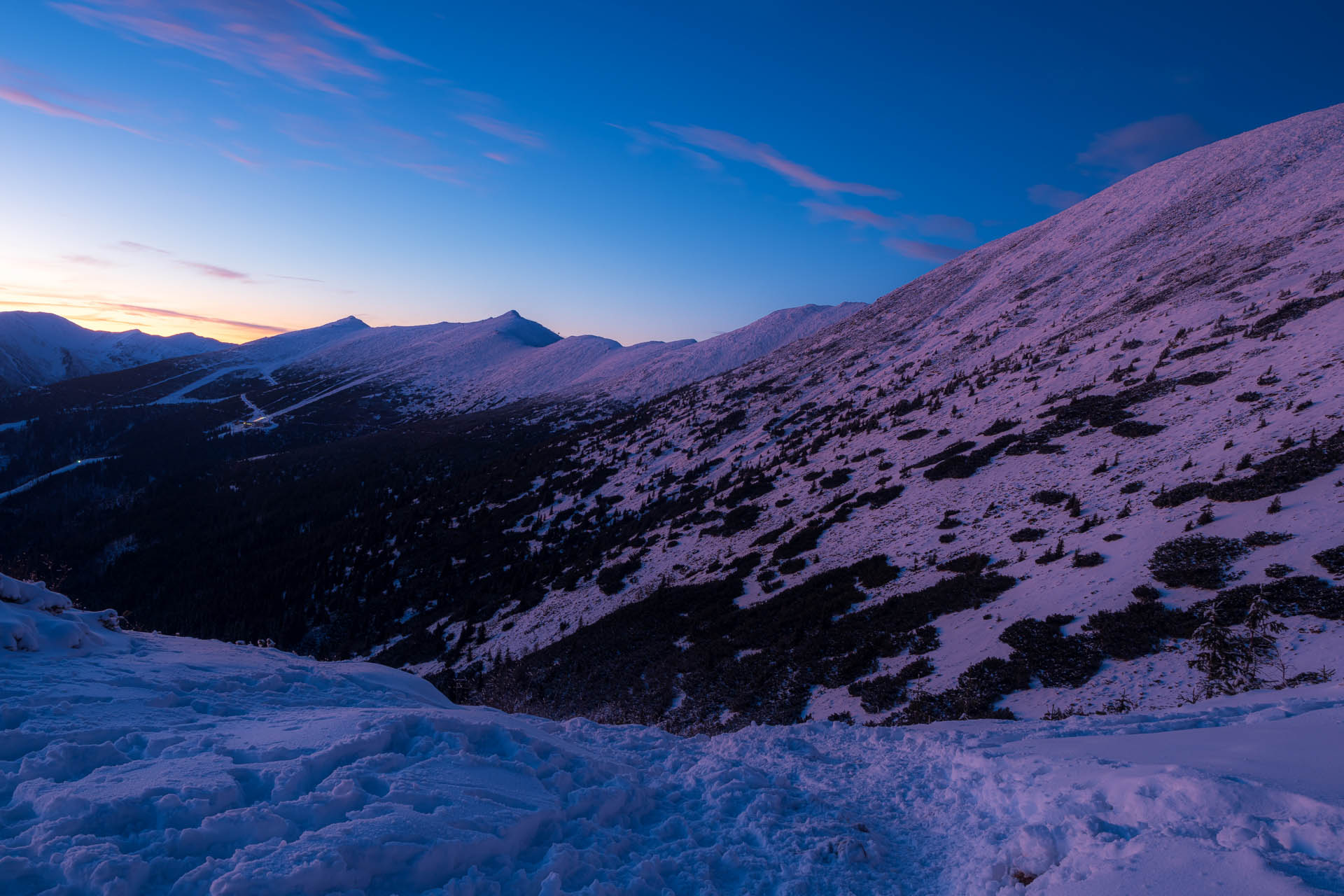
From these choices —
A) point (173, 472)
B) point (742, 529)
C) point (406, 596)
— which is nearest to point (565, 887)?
point (742, 529)

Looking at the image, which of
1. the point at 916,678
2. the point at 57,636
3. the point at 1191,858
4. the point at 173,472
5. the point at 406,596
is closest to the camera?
the point at 1191,858

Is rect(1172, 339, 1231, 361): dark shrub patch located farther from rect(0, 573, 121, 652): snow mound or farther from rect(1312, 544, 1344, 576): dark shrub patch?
rect(0, 573, 121, 652): snow mound

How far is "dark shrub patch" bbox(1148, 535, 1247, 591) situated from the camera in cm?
1123

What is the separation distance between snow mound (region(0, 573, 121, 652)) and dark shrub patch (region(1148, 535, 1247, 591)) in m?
18.8

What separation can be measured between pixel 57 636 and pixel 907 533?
19311mm

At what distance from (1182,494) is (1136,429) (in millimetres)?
5507

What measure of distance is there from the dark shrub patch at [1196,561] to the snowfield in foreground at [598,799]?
429cm

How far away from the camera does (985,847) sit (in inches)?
194

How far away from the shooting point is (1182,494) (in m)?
14.6

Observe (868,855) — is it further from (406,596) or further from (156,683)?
(406,596)

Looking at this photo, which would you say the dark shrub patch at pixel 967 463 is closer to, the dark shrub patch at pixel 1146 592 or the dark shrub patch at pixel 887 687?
the dark shrub patch at pixel 1146 592

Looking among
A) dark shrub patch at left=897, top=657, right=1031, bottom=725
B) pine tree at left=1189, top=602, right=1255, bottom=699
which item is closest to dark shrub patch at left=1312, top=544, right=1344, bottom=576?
pine tree at left=1189, top=602, right=1255, bottom=699

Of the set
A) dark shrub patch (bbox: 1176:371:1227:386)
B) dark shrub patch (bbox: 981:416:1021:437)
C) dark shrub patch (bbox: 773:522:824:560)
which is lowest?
dark shrub patch (bbox: 773:522:824:560)

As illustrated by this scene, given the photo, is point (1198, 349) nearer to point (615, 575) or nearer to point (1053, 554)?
point (1053, 554)
